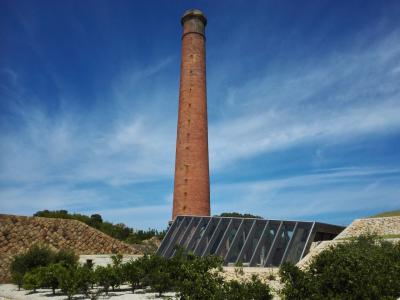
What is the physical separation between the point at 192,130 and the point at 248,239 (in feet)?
46.1

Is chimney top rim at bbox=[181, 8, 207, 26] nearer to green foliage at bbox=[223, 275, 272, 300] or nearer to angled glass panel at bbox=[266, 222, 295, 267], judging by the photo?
angled glass panel at bbox=[266, 222, 295, 267]

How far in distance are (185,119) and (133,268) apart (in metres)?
19.0

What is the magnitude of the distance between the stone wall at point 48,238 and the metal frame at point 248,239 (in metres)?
9.36

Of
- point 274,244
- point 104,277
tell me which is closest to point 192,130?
point 274,244

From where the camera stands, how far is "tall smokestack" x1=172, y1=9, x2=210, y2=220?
29.4m

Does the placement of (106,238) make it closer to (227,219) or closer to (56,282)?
(227,219)

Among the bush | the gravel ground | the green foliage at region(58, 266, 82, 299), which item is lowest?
the gravel ground

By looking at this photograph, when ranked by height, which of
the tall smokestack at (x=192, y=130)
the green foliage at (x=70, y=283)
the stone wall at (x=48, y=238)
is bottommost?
the green foliage at (x=70, y=283)

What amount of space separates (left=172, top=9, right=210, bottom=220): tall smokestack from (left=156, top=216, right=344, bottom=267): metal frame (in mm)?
7320

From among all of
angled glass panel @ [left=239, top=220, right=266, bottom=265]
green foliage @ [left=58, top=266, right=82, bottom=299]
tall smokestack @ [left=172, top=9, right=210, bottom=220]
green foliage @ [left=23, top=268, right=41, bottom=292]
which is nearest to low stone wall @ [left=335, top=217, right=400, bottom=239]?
angled glass panel @ [left=239, top=220, right=266, bottom=265]

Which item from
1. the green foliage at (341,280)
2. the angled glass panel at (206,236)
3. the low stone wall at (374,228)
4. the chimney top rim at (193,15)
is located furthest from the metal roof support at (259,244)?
the chimney top rim at (193,15)

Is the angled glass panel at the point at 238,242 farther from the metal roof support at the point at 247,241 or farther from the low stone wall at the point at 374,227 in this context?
the low stone wall at the point at 374,227

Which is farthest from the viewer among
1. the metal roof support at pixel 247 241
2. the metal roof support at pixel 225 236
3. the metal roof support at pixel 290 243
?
the metal roof support at pixel 225 236

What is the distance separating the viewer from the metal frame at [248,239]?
1698 centimetres
